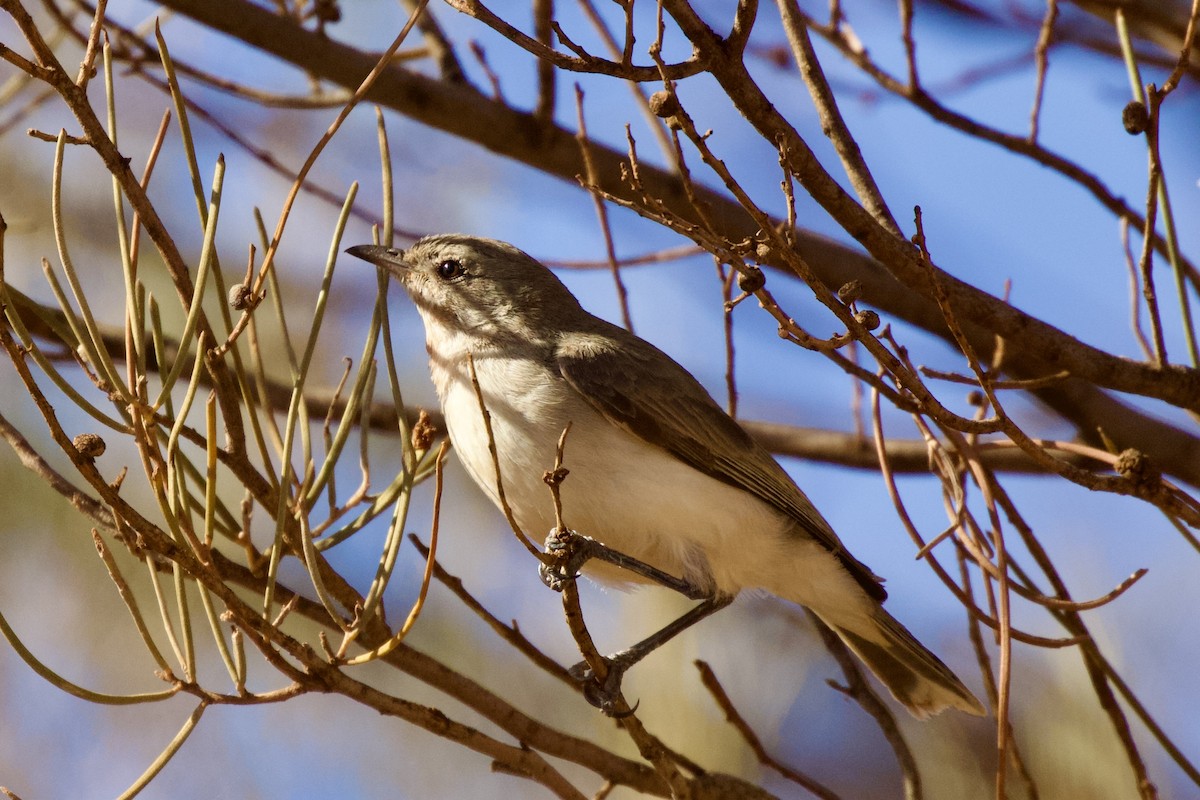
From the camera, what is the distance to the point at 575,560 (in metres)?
3.07

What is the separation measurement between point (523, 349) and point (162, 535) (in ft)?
6.69

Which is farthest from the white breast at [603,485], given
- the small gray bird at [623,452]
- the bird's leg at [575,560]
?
the bird's leg at [575,560]

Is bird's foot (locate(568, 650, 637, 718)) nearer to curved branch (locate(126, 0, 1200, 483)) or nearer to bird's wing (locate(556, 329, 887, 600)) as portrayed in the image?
bird's wing (locate(556, 329, 887, 600))

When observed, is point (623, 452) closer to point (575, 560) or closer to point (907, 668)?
point (575, 560)

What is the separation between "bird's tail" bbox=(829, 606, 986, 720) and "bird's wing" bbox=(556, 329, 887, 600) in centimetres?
19

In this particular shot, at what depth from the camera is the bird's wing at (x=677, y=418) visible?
396 cm

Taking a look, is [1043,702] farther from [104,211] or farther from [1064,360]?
[104,211]

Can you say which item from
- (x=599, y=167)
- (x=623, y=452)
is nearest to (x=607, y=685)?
(x=623, y=452)

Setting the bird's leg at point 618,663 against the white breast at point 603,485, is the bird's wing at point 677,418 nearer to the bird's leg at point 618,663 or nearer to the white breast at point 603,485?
the white breast at point 603,485

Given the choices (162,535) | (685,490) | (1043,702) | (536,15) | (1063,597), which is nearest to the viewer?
(162,535)

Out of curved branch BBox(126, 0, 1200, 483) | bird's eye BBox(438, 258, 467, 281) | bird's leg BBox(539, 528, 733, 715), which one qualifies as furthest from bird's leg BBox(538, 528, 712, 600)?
bird's eye BBox(438, 258, 467, 281)

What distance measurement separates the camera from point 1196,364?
3295 millimetres

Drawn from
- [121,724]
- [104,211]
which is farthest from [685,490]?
[104,211]

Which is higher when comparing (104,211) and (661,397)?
(104,211)
